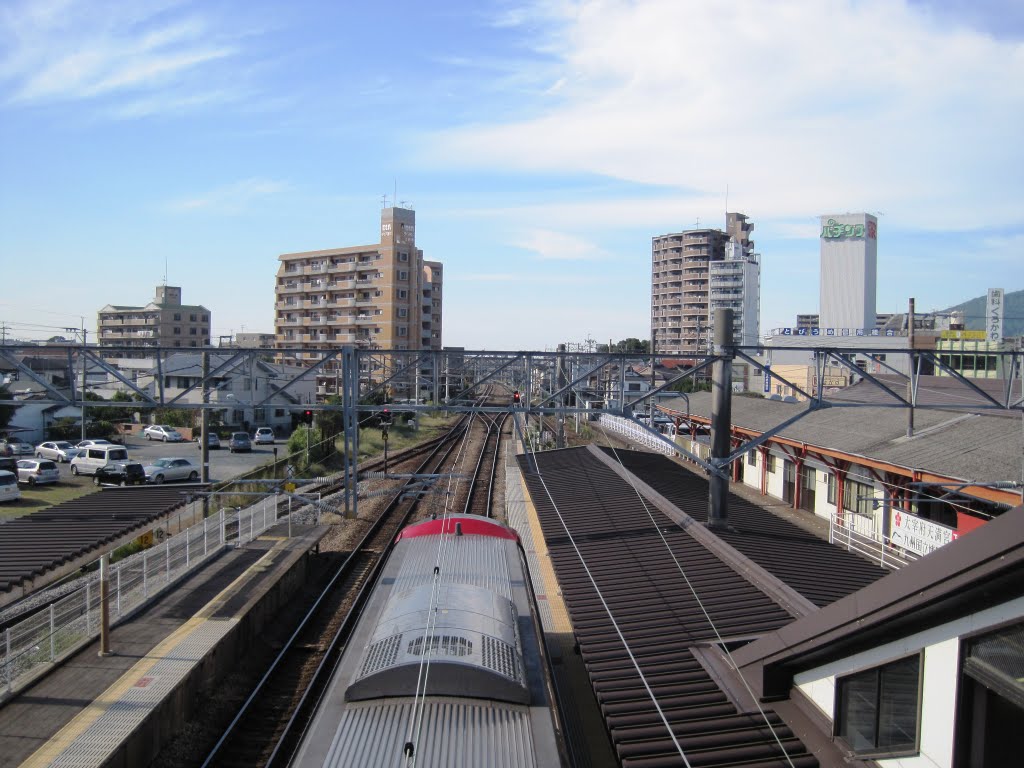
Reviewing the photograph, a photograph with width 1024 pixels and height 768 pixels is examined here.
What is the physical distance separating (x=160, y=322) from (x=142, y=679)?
56.3 m

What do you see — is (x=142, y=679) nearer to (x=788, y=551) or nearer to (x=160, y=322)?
(x=788, y=551)

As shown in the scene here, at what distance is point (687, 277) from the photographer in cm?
6875

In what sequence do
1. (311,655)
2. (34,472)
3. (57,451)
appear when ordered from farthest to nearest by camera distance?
(57,451), (34,472), (311,655)

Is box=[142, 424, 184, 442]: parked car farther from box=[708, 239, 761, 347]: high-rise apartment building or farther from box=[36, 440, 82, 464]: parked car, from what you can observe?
box=[708, 239, 761, 347]: high-rise apartment building

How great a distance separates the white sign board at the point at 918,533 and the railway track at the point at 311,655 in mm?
7721

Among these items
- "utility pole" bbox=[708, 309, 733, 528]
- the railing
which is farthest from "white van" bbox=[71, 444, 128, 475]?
the railing

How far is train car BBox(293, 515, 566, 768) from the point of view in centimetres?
420

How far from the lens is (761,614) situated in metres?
6.41

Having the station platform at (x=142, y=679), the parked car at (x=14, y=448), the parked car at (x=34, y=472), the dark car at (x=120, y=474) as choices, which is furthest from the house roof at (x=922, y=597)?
the parked car at (x=14, y=448)

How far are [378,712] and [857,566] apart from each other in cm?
608

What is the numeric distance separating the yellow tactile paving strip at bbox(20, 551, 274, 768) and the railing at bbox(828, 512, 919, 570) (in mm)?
8181

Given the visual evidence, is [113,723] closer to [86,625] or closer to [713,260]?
[86,625]

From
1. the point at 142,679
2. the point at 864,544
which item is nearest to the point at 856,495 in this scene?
the point at 864,544

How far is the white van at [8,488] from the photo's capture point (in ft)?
64.7
